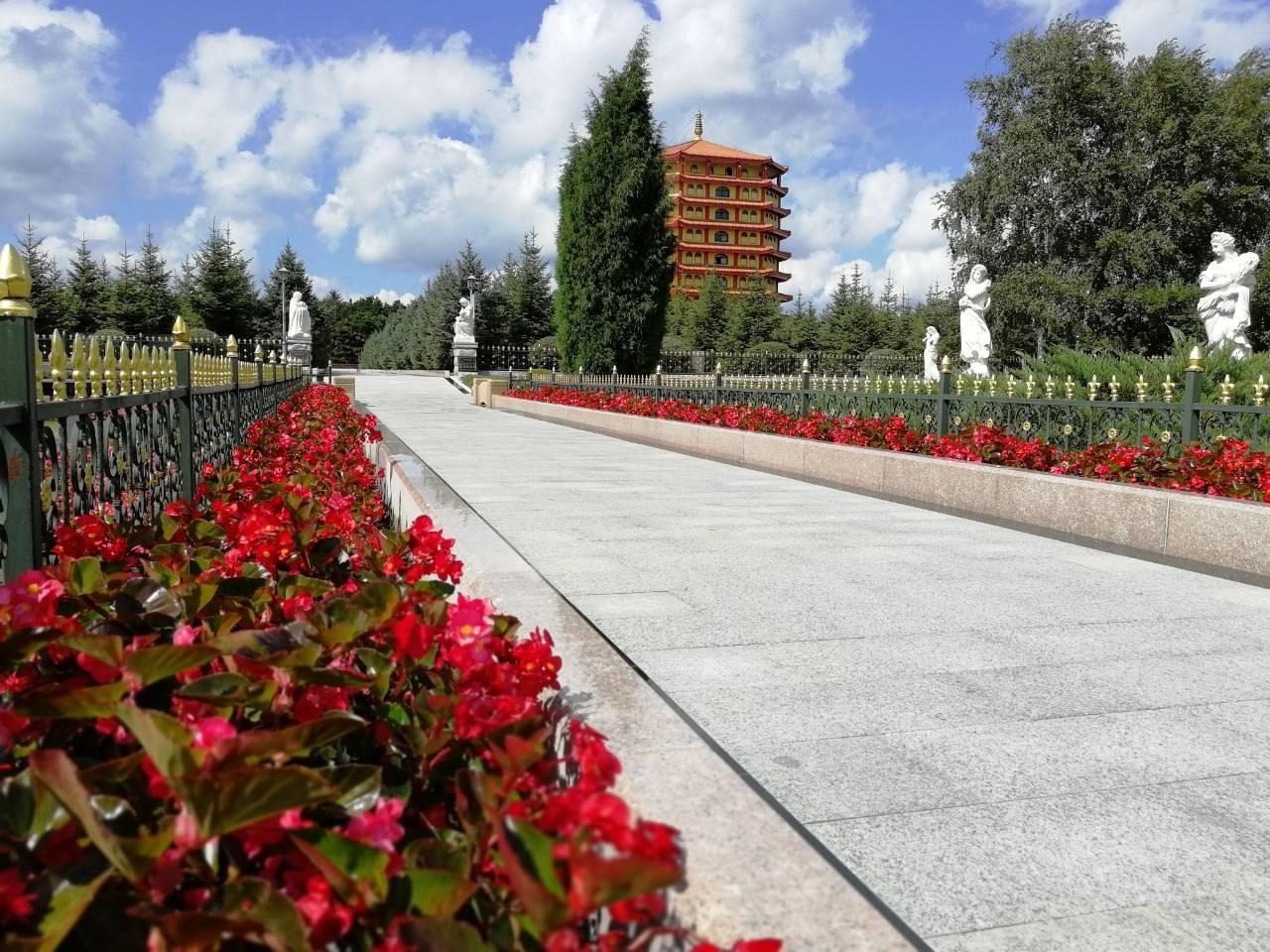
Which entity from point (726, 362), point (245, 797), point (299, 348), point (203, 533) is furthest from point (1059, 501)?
point (299, 348)

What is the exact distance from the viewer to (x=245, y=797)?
105cm

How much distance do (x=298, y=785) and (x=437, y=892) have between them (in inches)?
7.9

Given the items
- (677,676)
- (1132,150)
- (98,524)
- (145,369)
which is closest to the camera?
(98,524)

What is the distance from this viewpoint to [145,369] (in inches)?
163

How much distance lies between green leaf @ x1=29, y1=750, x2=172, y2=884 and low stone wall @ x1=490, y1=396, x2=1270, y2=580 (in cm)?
598

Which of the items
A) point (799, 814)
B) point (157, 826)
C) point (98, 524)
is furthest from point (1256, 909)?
point (98, 524)

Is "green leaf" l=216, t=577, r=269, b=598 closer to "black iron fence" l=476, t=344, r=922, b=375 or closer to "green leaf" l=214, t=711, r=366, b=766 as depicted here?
"green leaf" l=214, t=711, r=366, b=766

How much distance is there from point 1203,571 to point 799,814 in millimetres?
4258

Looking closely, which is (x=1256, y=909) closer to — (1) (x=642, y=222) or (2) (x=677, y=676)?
(2) (x=677, y=676)

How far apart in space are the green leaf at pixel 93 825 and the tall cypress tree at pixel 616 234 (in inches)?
1164

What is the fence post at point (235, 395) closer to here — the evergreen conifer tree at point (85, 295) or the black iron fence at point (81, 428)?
the black iron fence at point (81, 428)

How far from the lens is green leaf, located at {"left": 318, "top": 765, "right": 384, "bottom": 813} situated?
4.09 ft

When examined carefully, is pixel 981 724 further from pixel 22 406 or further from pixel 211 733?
pixel 22 406

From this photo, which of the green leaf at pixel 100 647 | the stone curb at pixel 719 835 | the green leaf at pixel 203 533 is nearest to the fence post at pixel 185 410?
the green leaf at pixel 203 533
